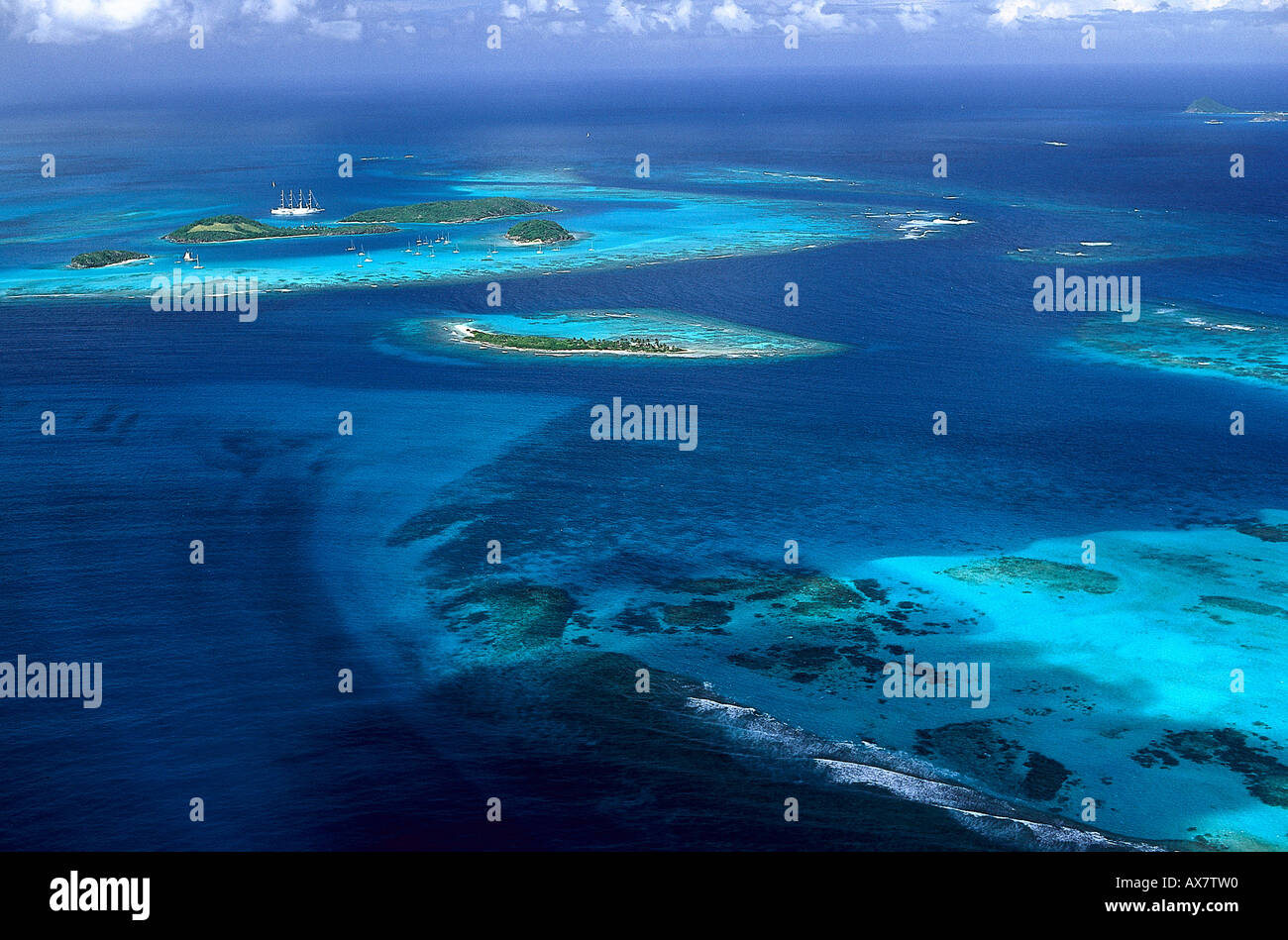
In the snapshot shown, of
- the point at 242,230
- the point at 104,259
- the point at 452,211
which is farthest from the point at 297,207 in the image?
the point at 104,259

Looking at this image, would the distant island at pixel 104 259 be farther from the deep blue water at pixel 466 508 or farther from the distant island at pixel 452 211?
the distant island at pixel 452 211

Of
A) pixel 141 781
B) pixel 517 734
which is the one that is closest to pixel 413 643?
pixel 517 734

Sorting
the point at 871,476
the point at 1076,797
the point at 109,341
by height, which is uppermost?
the point at 109,341

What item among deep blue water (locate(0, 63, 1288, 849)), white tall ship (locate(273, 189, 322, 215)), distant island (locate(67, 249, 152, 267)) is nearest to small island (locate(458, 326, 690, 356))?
deep blue water (locate(0, 63, 1288, 849))

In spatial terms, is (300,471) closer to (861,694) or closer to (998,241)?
(861,694)

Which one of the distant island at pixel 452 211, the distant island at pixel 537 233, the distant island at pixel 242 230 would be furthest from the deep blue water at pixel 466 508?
the distant island at pixel 452 211

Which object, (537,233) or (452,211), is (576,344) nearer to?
(537,233)
